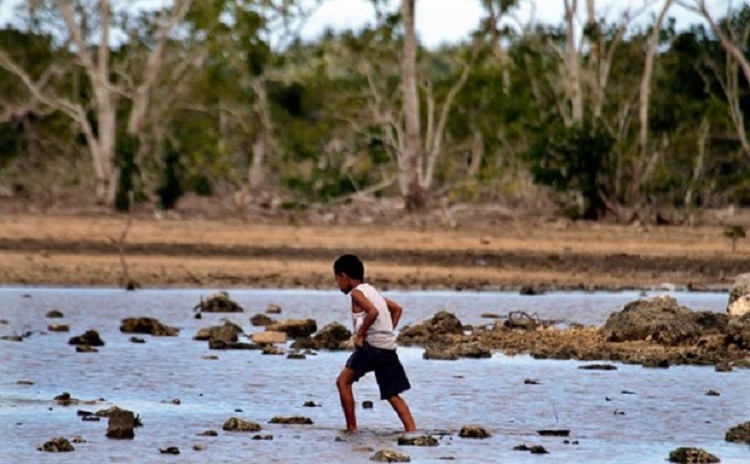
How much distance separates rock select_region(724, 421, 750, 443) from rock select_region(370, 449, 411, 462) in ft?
6.89

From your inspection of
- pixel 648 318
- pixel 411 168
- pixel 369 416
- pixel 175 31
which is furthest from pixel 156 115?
pixel 369 416

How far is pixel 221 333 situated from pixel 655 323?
154 inches

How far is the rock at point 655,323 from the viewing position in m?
15.8

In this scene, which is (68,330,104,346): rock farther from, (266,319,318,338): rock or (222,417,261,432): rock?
(222,417,261,432): rock

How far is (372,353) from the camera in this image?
1065 centimetres

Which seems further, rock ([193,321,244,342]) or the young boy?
rock ([193,321,244,342])

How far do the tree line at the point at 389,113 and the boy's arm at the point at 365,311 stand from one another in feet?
95.4

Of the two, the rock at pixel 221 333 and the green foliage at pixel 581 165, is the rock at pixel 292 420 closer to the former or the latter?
the rock at pixel 221 333

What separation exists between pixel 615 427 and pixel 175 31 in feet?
136

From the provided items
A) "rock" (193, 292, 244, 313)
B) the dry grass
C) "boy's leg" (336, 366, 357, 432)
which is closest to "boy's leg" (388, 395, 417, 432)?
"boy's leg" (336, 366, 357, 432)

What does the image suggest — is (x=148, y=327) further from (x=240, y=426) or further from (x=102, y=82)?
(x=102, y=82)

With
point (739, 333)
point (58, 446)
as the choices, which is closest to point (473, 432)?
point (58, 446)

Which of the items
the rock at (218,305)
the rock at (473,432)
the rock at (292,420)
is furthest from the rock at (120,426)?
the rock at (218,305)

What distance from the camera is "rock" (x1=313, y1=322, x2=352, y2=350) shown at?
16.1m
